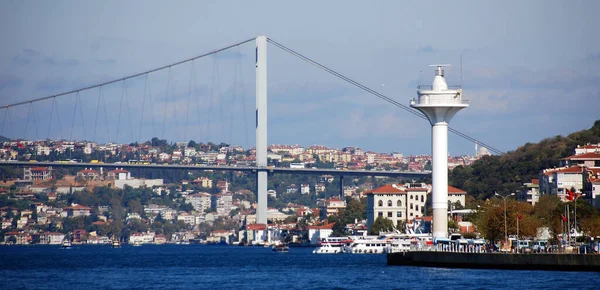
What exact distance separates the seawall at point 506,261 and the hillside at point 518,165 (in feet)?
131

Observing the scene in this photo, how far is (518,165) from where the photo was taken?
3789 inches

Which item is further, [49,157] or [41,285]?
[49,157]

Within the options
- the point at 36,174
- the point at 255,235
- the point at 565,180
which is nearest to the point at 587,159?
the point at 565,180

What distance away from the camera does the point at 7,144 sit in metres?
141

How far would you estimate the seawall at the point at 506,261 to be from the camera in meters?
44.0

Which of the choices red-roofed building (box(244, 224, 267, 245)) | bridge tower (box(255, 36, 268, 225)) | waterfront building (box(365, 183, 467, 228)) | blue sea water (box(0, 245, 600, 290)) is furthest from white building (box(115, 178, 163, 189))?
blue sea water (box(0, 245, 600, 290))

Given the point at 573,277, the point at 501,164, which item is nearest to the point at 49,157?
the point at 501,164

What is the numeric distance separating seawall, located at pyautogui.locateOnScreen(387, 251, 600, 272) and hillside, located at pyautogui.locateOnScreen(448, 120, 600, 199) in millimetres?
39934

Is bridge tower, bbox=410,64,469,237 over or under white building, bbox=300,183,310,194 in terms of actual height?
under

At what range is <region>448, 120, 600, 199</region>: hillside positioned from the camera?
309ft

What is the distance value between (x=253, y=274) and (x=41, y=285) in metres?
9.96

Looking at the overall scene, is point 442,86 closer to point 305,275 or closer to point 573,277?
point 305,275

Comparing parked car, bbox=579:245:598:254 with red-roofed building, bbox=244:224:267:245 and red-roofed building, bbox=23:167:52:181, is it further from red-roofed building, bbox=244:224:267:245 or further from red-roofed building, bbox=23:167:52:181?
red-roofed building, bbox=23:167:52:181

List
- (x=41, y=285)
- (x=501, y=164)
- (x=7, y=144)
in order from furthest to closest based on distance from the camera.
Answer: (x=7, y=144)
(x=501, y=164)
(x=41, y=285)
